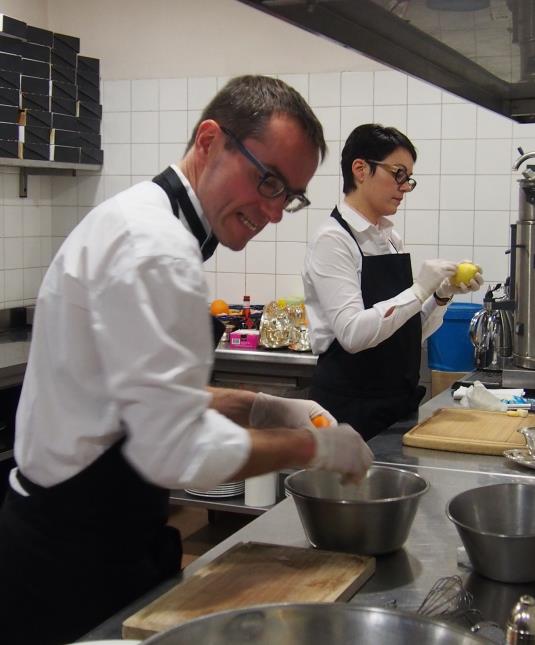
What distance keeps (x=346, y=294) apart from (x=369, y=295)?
8.5 inches

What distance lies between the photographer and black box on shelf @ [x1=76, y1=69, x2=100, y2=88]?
4895mm

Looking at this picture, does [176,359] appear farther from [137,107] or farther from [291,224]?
[137,107]

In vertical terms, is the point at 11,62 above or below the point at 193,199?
above

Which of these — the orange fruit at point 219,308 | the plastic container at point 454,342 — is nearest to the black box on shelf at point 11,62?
the orange fruit at point 219,308

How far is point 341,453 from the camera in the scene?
4.97 ft

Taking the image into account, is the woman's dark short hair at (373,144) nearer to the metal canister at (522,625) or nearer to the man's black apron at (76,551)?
the man's black apron at (76,551)

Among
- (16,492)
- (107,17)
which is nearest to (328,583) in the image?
(16,492)

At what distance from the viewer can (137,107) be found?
5.05m

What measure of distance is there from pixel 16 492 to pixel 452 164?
11.4 ft

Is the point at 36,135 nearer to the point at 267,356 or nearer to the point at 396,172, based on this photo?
the point at 267,356

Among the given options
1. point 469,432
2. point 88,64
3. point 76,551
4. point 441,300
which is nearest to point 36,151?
point 88,64

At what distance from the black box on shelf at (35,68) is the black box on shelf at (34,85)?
0.02m

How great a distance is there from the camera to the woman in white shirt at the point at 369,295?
284 centimetres

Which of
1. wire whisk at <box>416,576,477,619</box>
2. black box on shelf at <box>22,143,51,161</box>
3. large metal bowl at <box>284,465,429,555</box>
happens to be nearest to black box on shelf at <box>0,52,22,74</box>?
black box on shelf at <box>22,143,51,161</box>
